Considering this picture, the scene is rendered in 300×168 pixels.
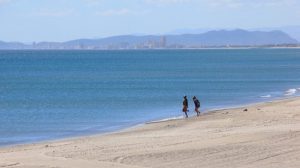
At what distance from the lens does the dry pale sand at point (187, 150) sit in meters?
17.1

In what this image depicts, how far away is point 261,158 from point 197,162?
1614mm

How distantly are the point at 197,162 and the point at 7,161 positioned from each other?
181 inches

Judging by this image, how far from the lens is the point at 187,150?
19.2m

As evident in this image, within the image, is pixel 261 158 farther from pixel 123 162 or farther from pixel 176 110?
pixel 176 110

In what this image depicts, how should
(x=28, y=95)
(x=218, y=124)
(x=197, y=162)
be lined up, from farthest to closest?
(x=28, y=95), (x=218, y=124), (x=197, y=162)

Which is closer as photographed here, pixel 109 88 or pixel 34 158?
pixel 34 158

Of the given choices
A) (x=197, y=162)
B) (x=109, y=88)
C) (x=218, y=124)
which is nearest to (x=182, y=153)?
(x=197, y=162)

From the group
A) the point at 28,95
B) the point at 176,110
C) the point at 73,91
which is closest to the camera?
the point at 176,110

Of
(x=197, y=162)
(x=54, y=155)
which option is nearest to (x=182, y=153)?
(x=197, y=162)

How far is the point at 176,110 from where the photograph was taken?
39.4m

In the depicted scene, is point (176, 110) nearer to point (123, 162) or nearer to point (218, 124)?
point (218, 124)

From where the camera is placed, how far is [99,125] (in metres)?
32.5

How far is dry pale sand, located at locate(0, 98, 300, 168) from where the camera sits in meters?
17.1

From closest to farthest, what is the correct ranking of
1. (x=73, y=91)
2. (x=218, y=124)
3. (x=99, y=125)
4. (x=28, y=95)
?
(x=218, y=124) < (x=99, y=125) < (x=28, y=95) < (x=73, y=91)
